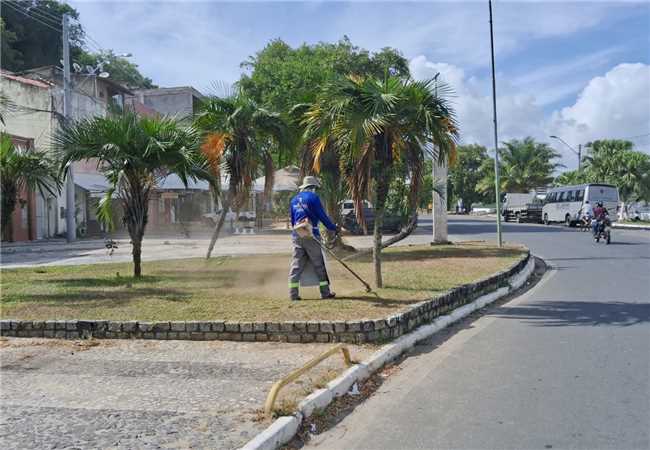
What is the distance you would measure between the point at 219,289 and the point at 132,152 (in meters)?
2.97

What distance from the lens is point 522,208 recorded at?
48.0 m

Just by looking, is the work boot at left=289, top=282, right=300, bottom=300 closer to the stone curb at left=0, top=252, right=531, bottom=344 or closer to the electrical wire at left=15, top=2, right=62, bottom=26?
the stone curb at left=0, top=252, right=531, bottom=344

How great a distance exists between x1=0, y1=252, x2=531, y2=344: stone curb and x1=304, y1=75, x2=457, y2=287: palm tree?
2740mm

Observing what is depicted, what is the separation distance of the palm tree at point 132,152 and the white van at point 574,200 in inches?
1106

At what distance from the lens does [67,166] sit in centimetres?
1132

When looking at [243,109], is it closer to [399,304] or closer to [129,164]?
[129,164]

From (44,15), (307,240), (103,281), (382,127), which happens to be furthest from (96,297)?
(44,15)

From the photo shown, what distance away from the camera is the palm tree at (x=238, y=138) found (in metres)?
13.6

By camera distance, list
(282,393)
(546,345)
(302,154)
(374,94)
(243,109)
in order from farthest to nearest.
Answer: (302,154) → (243,109) → (374,94) → (546,345) → (282,393)

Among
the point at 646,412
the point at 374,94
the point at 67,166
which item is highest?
the point at 374,94

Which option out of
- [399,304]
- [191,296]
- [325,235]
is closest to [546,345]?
[399,304]

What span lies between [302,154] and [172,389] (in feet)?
32.4

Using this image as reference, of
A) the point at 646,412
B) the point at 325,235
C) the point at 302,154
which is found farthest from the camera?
the point at 325,235

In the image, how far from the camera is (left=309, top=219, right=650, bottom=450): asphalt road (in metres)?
4.40
